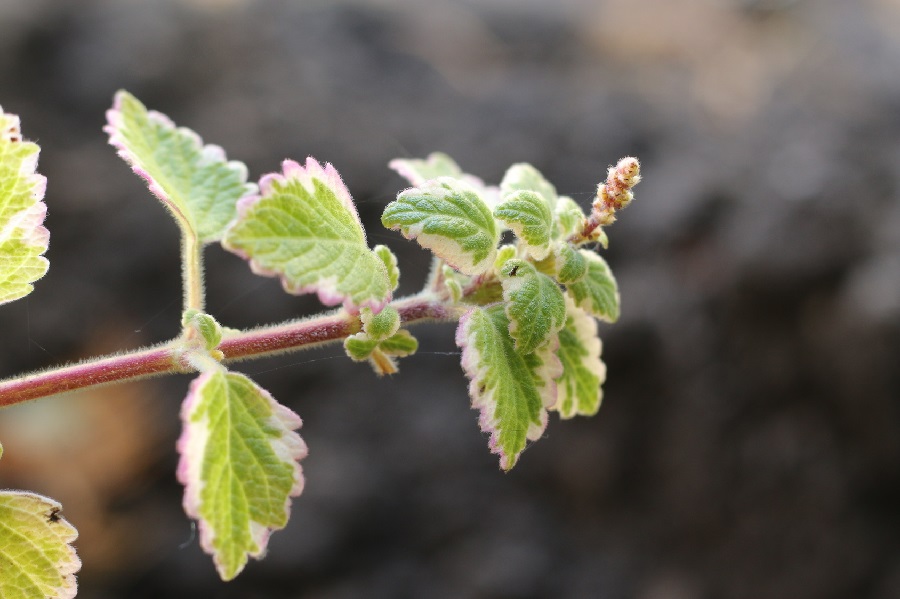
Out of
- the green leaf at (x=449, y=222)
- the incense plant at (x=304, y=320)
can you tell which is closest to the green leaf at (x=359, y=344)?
the incense plant at (x=304, y=320)

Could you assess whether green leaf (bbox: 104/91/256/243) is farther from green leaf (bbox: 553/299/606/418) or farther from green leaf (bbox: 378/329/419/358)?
green leaf (bbox: 553/299/606/418)

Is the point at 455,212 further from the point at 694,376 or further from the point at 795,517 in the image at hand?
the point at 795,517

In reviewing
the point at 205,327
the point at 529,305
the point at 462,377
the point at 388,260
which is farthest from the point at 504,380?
the point at 462,377

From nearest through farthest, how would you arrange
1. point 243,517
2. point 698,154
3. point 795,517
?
point 243,517 < point 795,517 < point 698,154

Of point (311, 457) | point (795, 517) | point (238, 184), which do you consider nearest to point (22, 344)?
point (311, 457)

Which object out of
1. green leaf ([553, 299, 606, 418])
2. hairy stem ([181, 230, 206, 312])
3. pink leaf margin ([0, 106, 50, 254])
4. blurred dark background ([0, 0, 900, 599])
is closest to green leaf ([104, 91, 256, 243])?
hairy stem ([181, 230, 206, 312])

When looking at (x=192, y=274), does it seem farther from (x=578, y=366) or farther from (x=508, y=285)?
(x=578, y=366)

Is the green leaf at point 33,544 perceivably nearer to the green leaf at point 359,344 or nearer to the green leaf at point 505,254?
the green leaf at point 359,344
